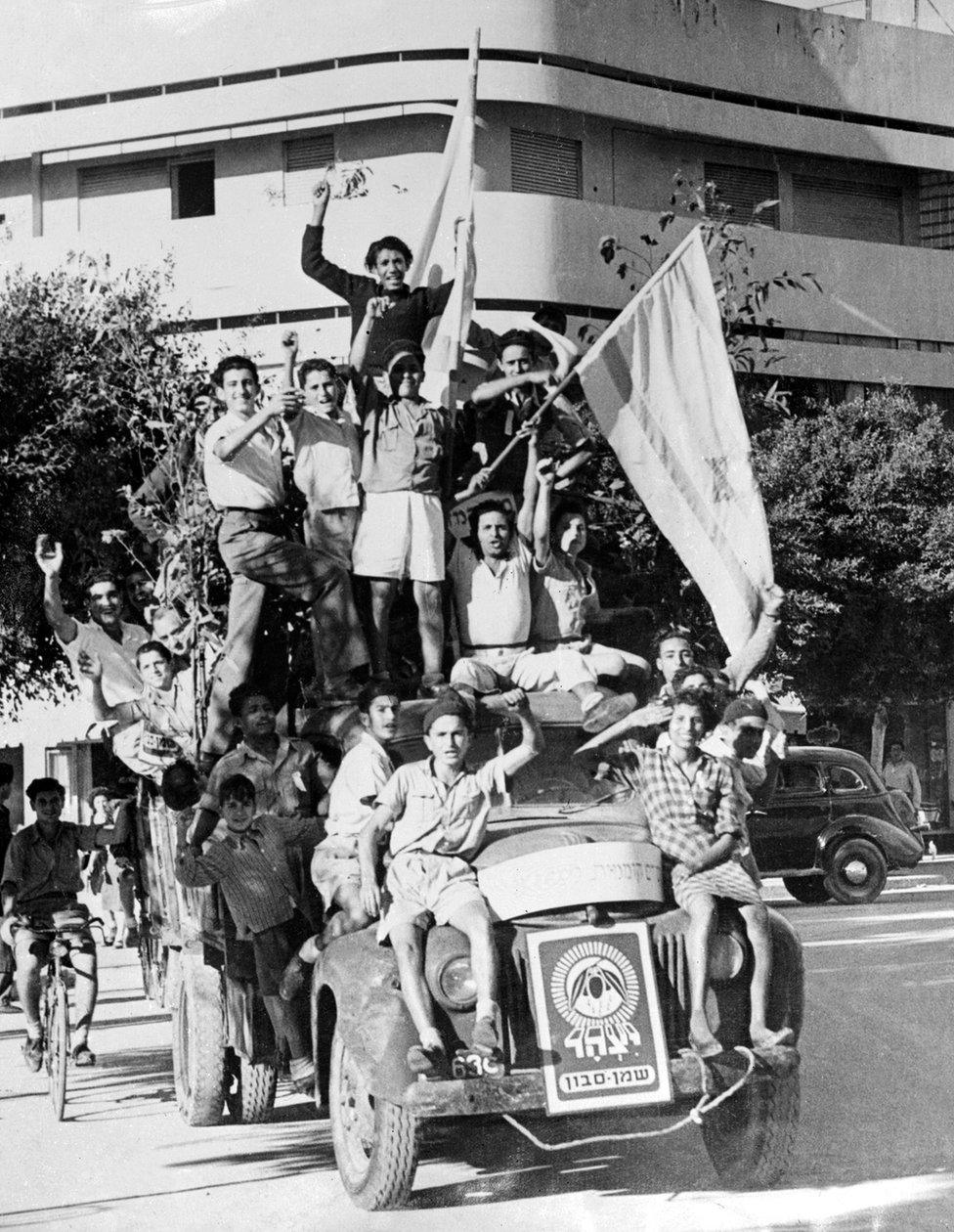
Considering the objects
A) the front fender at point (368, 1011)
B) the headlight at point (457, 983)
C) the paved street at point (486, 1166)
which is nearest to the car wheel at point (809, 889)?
the paved street at point (486, 1166)

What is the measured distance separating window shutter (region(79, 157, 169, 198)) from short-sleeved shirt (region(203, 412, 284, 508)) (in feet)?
59.4

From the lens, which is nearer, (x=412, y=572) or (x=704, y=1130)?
(x=704, y=1130)

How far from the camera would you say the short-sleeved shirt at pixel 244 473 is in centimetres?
934

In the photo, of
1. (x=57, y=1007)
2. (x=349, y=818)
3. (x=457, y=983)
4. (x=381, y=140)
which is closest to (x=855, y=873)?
(x=381, y=140)

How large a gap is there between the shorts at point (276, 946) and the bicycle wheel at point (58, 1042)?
181 cm

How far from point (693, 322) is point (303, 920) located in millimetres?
3269

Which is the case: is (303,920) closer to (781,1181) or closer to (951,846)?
(781,1181)

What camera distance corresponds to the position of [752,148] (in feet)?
99.8

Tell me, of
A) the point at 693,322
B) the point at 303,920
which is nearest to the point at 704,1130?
the point at 303,920

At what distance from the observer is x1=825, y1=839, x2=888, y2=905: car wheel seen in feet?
68.9

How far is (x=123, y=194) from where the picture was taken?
2697cm

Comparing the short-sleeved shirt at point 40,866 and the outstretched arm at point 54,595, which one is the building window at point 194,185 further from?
the short-sleeved shirt at point 40,866

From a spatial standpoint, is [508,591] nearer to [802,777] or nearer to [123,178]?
[802,777]

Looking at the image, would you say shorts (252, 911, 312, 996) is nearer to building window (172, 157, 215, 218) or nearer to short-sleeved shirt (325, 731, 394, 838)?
short-sleeved shirt (325, 731, 394, 838)
